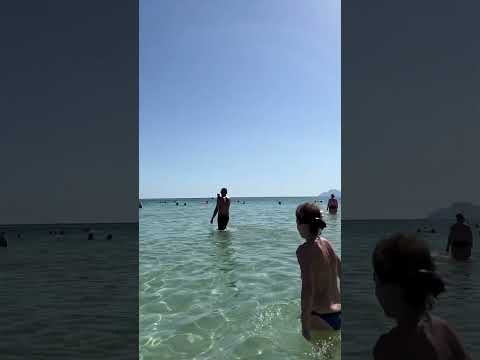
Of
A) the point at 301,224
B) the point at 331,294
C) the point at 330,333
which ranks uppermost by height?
the point at 301,224

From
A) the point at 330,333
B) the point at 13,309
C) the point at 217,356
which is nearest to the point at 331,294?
the point at 330,333

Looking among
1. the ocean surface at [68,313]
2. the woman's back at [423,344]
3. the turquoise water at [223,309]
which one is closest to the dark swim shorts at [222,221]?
the ocean surface at [68,313]

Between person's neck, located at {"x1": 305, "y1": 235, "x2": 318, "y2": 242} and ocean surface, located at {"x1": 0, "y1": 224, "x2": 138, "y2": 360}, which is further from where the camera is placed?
ocean surface, located at {"x1": 0, "y1": 224, "x2": 138, "y2": 360}

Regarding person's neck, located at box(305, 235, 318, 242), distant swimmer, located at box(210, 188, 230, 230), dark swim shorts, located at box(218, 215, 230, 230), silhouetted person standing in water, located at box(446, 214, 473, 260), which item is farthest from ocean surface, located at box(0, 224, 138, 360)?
silhouetted person standing in water, located at box(446, 214, 473, 260)

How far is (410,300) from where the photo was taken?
1.40m

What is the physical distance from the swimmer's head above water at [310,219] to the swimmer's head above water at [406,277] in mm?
1906

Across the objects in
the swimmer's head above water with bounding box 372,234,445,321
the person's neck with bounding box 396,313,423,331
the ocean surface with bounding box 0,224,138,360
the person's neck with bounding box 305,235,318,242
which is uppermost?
the swimmer's head above water with bounding box 372,234,445,321

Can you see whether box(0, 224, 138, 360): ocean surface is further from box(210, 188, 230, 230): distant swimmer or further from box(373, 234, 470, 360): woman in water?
box(210, 188, 230, 230): distant swimmer

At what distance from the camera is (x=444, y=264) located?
1248 cm

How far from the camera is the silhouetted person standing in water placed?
40.1 feet

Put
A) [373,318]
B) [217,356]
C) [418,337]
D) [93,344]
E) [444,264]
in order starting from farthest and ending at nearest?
[444,264], [373,318], [93,344], [217,356], [418,337]

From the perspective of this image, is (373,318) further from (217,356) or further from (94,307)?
(94,307)

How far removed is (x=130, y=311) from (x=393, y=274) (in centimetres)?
661

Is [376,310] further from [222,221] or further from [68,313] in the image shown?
[222,221]
